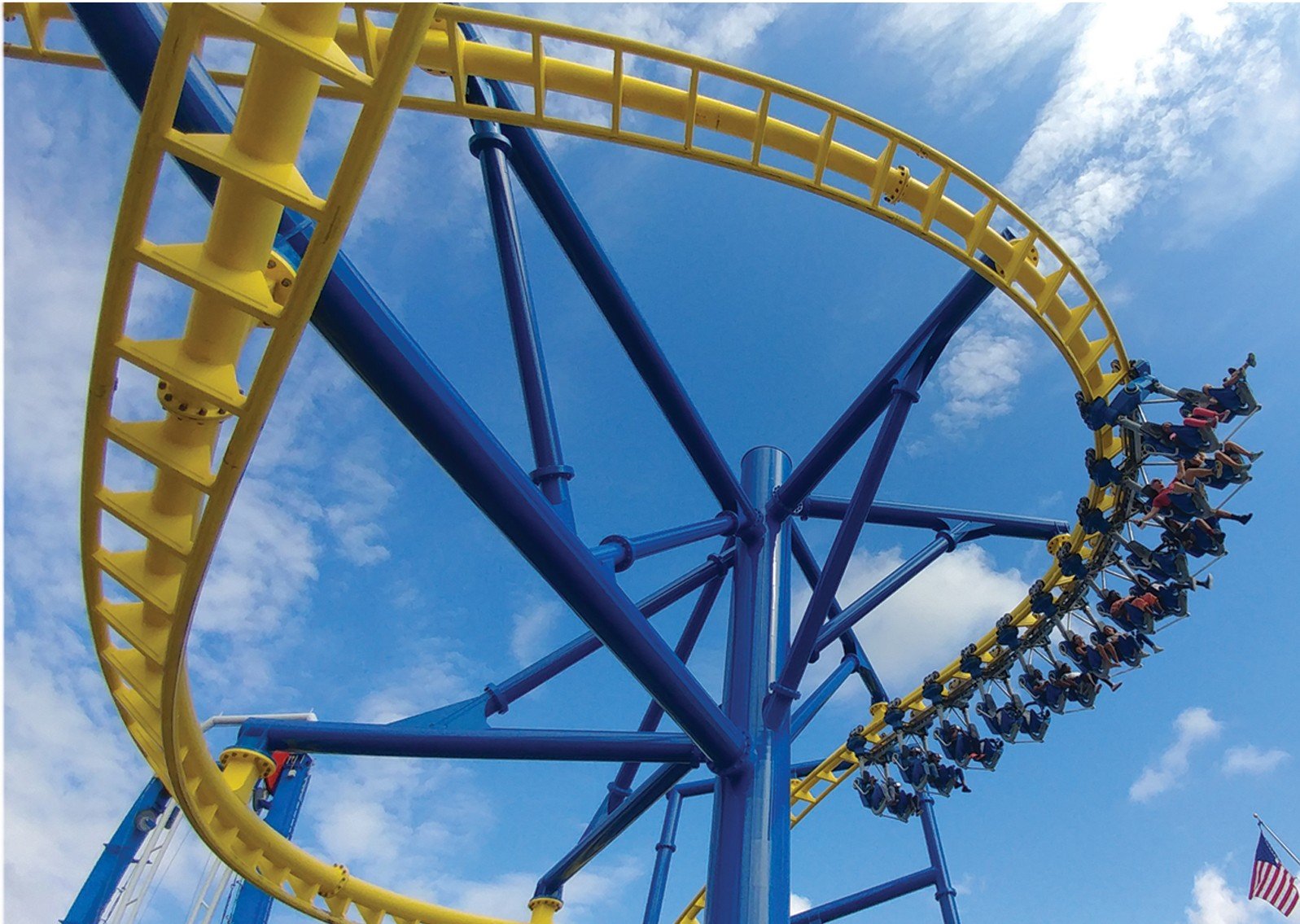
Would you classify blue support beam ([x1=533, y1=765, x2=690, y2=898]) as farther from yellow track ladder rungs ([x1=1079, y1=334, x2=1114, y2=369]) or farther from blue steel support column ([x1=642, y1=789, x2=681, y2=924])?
yellow track ladder rungs ([x1=1079, y1=334, x2=1114, y2=369])

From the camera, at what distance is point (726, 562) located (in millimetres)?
9766

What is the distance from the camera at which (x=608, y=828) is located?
8289 millimetres

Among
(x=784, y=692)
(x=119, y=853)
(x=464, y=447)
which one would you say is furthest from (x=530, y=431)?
(x=119, y=853)

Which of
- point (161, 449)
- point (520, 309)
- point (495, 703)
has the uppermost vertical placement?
point (520, 309)

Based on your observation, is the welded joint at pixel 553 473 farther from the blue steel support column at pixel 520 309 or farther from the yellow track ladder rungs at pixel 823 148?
the yellow track ladder rungs at pixel 823 148

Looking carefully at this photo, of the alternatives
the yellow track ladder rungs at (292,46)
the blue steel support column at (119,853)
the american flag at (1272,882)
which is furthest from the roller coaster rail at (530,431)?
the american flag at (1272,882)

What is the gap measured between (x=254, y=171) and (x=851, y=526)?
5272mm

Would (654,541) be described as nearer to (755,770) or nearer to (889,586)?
(755,770)

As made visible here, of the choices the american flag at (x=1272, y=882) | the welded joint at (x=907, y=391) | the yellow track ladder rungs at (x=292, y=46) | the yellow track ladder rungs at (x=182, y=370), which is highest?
the welded joint at (x=907, y=391)

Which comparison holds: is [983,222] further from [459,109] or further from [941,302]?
[459,109]

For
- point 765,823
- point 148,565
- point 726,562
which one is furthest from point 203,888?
point 148,565

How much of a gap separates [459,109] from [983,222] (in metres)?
3.93

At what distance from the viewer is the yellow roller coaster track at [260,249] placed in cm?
256

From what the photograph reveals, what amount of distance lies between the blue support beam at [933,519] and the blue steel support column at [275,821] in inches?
256
